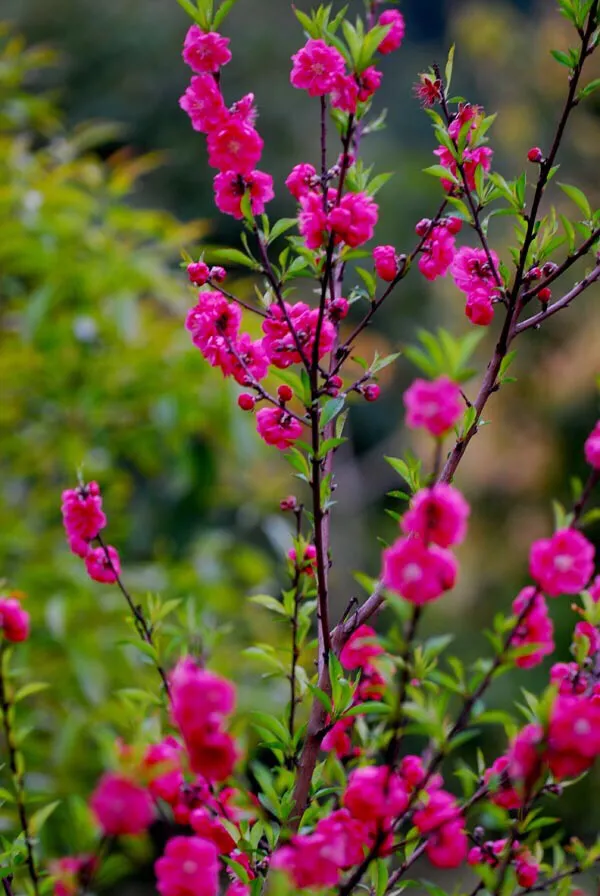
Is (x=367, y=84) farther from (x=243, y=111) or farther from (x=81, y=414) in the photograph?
(x=81, y=414)

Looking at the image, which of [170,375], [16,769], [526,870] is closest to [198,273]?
[16,769]

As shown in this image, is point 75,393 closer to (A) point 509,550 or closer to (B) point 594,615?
(B) point 594,615

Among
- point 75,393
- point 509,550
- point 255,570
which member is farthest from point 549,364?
point 75,393

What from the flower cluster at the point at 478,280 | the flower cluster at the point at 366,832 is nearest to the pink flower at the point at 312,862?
the flower cluster at the point at 366,832

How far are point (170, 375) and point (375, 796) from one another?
1.70 metres

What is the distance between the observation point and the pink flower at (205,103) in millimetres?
901

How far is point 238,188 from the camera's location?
0.94 m

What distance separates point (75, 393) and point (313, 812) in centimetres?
164

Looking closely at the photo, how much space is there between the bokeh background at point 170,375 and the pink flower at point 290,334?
246mm

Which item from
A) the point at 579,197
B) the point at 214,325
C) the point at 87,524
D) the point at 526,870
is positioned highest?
the point at 579,197

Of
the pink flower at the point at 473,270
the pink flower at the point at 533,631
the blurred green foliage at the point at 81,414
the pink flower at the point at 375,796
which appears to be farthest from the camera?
the blurred green foliage at the point at 81,414

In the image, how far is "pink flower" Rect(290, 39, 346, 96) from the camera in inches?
33.3

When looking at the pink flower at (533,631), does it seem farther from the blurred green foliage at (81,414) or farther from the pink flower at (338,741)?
the blurred green foliage at (81,414)

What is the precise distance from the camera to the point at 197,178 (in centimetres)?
789
